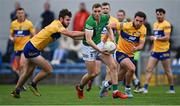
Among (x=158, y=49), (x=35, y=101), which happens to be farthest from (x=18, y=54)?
(x=35, y=101)

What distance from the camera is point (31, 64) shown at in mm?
20688

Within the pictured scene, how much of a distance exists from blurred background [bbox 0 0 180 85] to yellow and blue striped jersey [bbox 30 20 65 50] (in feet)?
32.2

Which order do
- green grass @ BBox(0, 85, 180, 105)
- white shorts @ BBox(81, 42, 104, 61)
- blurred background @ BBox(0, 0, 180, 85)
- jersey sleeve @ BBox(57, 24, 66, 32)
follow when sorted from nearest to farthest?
1. green grass @ BBox(0, 85, 180, 105)
2. jersey sleeve @ BBox(57, 24, 66, 32)
3. white shorts @ BBox(81, 42, 104, 61)
4. blurred background @ BBox(0, 0, 180, 85)

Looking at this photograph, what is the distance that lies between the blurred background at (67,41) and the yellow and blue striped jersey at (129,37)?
27.1 feet

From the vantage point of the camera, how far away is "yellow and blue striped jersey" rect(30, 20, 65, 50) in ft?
64.5

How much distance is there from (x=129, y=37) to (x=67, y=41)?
10.2 meters

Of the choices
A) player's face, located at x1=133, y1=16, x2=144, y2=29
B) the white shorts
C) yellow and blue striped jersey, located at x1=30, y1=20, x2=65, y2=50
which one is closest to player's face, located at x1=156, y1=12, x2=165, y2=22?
player's face, located at x1=133, y1=16, x2=144, y2=29

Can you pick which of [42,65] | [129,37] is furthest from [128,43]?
[42,65]

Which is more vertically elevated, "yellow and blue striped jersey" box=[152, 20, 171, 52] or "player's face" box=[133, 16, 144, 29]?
"player's face" box=[133, 16, 144, 29]

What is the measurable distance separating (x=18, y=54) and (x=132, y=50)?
213 inches

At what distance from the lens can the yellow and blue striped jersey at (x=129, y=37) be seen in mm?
21328

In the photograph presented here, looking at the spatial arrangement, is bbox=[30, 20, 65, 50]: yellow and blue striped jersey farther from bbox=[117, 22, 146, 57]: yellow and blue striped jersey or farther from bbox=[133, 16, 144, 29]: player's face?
bbox=[133, 16, 144, 29]: player's face

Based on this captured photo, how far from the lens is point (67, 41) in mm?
31500

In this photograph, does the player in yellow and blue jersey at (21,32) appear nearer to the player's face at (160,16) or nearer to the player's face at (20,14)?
the player's face at (20,14)
